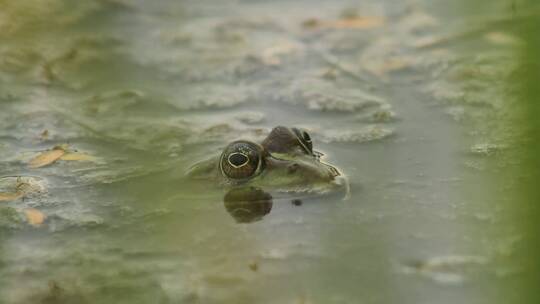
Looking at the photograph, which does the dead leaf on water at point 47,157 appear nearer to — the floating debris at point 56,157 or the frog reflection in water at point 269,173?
the floating debris at point 56,157

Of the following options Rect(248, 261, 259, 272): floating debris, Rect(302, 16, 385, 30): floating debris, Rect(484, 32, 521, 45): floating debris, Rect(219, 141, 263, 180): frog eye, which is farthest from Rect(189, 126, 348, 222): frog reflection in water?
Rect(302, 16, 385, 30): floating debris

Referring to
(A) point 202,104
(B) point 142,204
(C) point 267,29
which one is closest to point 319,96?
(A) point 202,104

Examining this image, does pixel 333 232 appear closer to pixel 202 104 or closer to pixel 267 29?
pixel 202 104

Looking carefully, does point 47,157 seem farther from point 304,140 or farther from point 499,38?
point 499,38

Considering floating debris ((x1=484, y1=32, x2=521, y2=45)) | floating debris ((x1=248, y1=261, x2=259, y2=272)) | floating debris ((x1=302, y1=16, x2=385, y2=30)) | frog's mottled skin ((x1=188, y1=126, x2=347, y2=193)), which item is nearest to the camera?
floating debris ((x1=248, y1=261, x2=259, y2=272))

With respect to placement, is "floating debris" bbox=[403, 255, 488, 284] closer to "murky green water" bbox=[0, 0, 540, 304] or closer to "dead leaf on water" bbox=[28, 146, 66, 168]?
"murky green water" bbox=[0, 0, 540, 304]

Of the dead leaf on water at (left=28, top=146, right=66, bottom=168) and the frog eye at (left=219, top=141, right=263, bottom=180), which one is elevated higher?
the frog eye at (left=219, top=141, right=263, bottom=180)

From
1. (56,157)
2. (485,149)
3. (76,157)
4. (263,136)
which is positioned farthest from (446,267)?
(56,157)
